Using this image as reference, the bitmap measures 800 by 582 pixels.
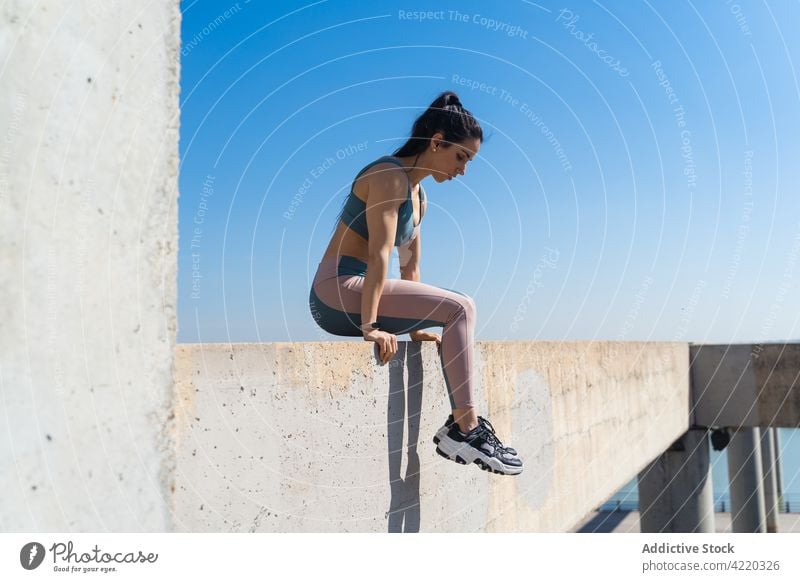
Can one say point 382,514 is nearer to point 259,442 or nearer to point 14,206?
point 259,442

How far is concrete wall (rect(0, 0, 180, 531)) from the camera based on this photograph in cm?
156

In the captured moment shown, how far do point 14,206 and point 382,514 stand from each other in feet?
6.60

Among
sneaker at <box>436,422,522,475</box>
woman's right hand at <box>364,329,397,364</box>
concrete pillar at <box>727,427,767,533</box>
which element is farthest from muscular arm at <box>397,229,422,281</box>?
concrete pillar at <box>727,427,767,533</box>

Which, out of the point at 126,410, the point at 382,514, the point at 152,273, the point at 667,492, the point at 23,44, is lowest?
the point at 667,492

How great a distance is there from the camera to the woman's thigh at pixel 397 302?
124 inches

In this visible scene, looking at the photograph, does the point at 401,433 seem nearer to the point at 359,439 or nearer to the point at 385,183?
the point at 359,439

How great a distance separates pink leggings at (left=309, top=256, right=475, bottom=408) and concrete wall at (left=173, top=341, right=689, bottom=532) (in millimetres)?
196

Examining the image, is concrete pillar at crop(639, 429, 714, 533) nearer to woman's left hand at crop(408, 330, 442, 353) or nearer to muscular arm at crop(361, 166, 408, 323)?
woman's left hand at crop(408, 330, 442, 353)

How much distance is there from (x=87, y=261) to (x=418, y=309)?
1668 millimetres

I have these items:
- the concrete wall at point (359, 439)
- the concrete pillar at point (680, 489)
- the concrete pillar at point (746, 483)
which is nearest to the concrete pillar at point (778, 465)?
the concrete pillar at point (746, 483)

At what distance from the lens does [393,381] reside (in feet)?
10.4

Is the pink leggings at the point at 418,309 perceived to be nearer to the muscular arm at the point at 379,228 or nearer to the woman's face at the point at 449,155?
the muscular arm at the point at 379,228
